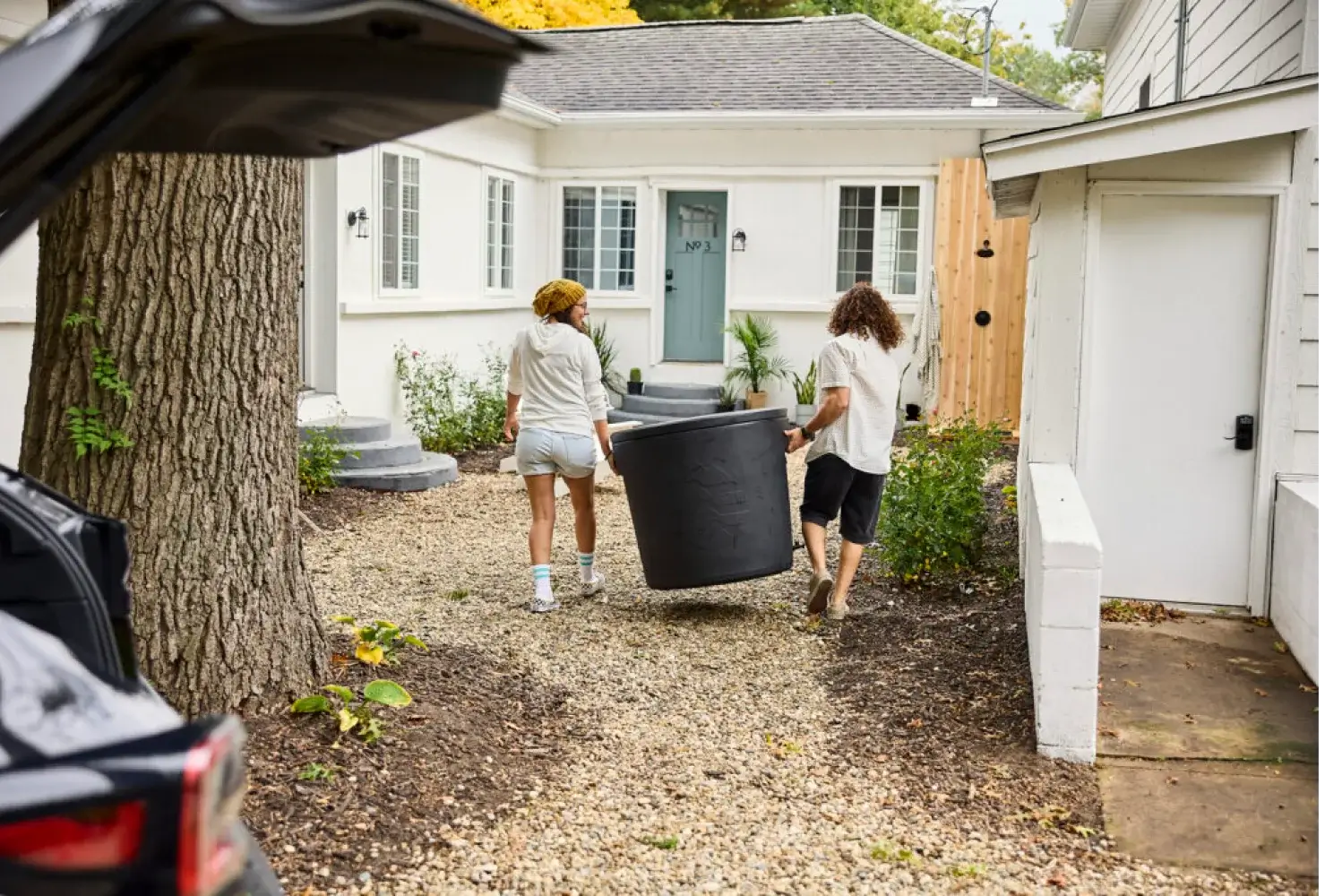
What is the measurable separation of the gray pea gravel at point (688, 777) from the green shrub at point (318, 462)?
2076 millimetres

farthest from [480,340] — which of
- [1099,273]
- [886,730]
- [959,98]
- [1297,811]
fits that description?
[1297,811]

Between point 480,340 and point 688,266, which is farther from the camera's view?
point 688,266

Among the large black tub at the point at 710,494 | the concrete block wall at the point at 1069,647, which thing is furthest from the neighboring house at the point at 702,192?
the concrete block wall at the point at 1069,647

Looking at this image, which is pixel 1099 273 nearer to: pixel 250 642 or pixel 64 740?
pixel 250 642

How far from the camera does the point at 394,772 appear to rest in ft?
14.9

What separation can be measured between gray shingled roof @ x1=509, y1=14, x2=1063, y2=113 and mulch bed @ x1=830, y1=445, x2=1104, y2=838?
9132mm

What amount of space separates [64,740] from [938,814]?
3.59 meters

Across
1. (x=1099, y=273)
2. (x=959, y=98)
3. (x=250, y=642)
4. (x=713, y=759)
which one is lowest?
(x=713, y=759)

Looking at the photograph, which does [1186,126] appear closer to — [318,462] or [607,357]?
[318,462]

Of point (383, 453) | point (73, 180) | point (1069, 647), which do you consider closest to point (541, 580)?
point (1069, 647)

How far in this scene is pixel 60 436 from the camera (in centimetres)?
440

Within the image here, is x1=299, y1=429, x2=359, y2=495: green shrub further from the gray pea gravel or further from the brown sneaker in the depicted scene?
the brown sneaker

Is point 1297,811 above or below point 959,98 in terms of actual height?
below

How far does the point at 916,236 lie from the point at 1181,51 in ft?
17.2
